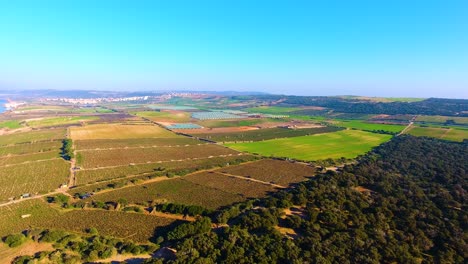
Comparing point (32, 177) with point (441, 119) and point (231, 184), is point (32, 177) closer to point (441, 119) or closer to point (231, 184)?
point (231, 184)

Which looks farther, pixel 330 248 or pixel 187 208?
pixel 187 208

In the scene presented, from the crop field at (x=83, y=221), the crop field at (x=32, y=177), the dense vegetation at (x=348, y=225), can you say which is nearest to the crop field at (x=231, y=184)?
the dense vegetation at (x=348, y=225)

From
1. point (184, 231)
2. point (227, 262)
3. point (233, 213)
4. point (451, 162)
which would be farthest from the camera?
point (451, 162)

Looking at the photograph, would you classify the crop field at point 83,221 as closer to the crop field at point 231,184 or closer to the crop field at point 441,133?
the crop field at point 231,184

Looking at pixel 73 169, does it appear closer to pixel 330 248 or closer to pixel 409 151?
pixel 330 248

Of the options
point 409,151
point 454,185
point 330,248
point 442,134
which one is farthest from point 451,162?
point 330,248

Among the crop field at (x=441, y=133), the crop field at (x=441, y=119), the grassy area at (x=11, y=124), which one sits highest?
the crop field at (x=441, y=119)

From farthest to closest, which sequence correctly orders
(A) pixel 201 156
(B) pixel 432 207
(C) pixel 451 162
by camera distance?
(A) pixel 201 156 < (C) pixel 451 162 < (B) pixel 432 207
